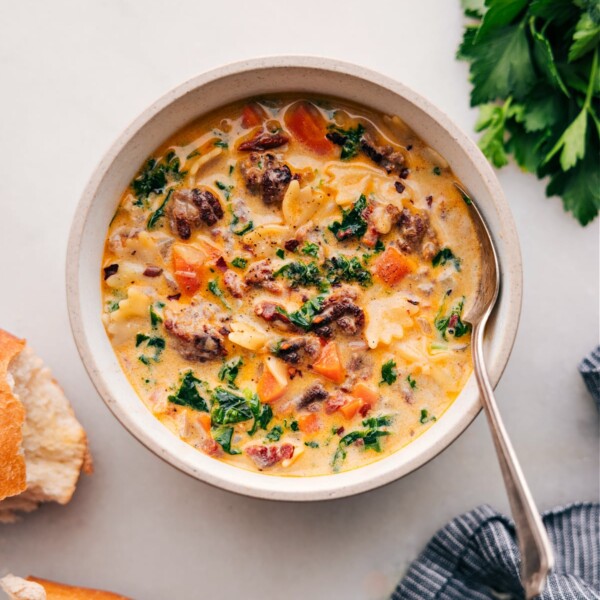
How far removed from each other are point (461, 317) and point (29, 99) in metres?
2.40

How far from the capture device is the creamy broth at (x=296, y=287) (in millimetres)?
3523

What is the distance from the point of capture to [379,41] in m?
3.97

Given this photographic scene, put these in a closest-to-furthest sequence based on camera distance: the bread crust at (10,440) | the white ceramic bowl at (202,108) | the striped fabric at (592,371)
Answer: the white ceramic bowl at (202,108)
the bread crust at (10,440)
the striped fabric at (592,371)

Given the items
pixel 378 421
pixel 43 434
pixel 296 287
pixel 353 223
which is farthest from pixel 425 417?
pixel 43 434

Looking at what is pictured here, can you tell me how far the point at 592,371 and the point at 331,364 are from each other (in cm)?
135

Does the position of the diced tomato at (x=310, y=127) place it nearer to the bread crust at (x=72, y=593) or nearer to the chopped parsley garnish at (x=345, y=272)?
the chopped parsley garnish at (x=345, y=272)

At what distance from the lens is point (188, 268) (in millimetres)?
3555

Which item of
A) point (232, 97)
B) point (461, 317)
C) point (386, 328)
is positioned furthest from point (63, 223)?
point (461, 317)

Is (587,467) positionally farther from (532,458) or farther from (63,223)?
(63,223)

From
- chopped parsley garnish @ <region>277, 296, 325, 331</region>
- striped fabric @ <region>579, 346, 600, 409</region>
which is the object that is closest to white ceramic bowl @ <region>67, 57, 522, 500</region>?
chopped parsley garnish @ <region>277, 296, 325, 331</region>

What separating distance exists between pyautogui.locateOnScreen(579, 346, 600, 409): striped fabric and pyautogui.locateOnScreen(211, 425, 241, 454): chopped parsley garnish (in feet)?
5.79

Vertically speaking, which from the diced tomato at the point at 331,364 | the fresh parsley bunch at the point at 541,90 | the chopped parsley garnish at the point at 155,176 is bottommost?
the diced tomato at the point at 331,364

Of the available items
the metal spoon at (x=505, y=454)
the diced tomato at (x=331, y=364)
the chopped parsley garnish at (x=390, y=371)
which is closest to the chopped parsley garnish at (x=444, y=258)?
the metal spoon at (x=505, y=454)

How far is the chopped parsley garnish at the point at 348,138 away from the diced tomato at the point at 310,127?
0.12 ft
